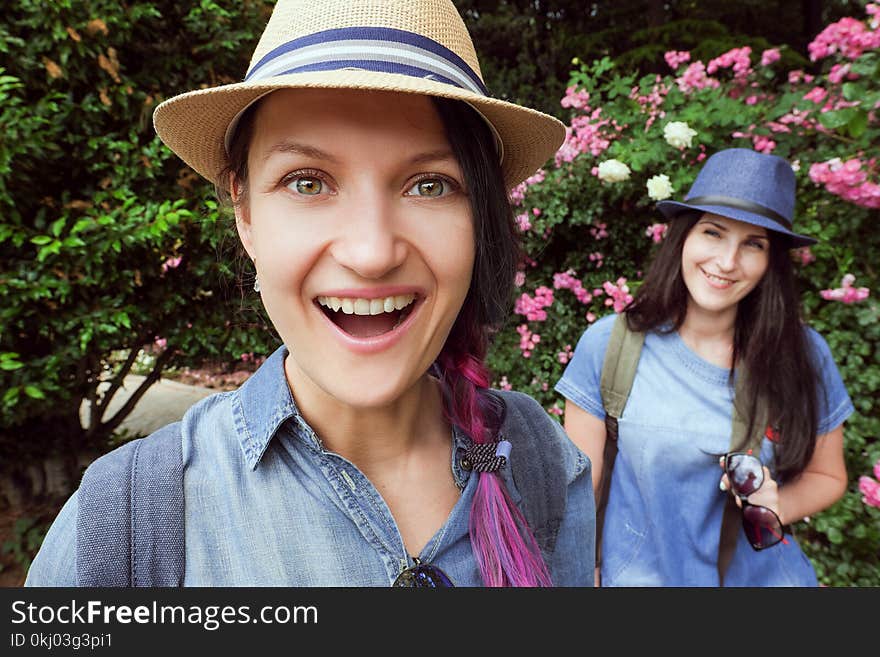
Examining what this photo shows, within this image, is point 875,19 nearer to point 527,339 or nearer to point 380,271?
point 527,339

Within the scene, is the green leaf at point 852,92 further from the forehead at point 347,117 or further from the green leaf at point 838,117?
the forehead at point 347,117

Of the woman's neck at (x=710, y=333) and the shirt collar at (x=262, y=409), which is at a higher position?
the woman's neck at (x=710, y=333)

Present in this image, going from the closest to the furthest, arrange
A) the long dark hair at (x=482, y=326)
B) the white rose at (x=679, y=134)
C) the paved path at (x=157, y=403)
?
1. the long dark hair at (x=482, y=326)
2. the white rose at (x=679, y=134)
3. the paved path at (x=157, y=403)

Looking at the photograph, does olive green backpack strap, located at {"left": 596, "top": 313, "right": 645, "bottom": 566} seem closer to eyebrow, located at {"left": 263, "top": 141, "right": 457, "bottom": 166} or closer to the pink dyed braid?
the pink dyed braid

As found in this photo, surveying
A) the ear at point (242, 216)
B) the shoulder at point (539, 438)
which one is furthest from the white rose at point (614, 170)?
the ear at point (242, 216)

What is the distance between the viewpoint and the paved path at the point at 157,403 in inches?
175

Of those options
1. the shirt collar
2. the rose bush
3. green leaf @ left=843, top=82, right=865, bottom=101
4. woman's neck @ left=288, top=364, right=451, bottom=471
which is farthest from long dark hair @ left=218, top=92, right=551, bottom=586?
green leaf @ left=843, top=82, right=865, bottom=101

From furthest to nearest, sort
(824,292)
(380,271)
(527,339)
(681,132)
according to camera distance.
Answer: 1. (527,339)
2. (681,132)
3. (824,292)
4. (380,271)

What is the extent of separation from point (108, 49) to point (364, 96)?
7.24 feet

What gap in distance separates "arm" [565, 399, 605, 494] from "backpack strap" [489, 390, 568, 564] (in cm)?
75

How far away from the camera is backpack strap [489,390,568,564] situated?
3.61 ft

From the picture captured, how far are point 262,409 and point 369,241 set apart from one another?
38 centimetres
